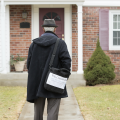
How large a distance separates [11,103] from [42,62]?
2.91m

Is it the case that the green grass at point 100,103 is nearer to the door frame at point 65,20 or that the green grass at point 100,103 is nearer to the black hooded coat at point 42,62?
the black hooded coat at point 42,62

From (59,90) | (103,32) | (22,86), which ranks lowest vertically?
(22,86)

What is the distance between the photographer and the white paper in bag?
311 centimetres

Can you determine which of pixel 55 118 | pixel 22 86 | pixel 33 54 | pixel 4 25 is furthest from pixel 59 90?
pixel 4 25

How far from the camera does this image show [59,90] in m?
3.15

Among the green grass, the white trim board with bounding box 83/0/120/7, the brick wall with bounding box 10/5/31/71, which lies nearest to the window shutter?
the white trim board with bounding box 83/0/120/7

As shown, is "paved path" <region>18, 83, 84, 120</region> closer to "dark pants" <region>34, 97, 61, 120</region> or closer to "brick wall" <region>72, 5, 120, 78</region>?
"dark pants" <region>34, 97, 61, 120</region>

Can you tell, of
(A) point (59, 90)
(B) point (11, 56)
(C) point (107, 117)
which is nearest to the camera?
(A) point (59, 90)

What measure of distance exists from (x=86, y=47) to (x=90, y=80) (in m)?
1.55

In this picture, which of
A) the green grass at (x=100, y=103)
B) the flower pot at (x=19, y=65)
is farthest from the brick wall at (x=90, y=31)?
the green grass at (x=100, y=103)

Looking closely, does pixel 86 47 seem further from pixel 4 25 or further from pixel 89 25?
pixel 4 25

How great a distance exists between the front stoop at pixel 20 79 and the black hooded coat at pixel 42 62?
538 cm

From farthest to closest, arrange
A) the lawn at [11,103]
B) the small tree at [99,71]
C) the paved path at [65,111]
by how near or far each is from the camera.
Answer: the small tree at [99,71]
the lawn at [11,103]
the paved path at [65,111]

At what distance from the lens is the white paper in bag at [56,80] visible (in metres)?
3.11
